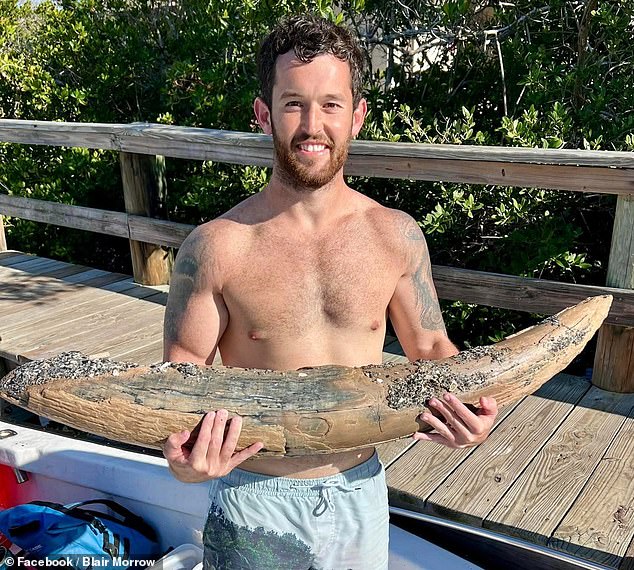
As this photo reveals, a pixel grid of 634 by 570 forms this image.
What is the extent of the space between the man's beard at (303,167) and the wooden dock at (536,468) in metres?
1.13

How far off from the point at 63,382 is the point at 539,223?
155 inches

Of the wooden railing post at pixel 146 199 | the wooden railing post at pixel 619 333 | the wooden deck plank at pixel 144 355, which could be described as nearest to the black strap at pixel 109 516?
the wooden deck plank at pixel 144 355

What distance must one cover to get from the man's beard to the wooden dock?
3.70 ft

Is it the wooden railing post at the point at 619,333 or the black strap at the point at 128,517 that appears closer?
the black strap at the point at 128,517

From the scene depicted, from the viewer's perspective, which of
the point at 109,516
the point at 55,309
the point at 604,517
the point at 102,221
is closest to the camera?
the point at 604,517

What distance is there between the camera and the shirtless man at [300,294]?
1872mm

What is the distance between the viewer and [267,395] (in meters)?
1.65

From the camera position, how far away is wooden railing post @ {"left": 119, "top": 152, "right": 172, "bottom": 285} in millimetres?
5574

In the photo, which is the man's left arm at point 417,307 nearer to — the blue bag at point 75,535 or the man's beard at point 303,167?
the man's beard at point 303,167

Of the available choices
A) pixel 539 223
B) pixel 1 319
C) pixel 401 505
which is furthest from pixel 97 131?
pixel 401 505

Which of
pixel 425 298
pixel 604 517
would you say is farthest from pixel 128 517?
pixel 604 517

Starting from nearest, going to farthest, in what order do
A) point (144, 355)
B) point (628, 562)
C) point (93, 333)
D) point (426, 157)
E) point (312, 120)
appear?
1. point (312, 120)
2. point (628, 562)
3. point (426, 157)
4. point (144, 355)
5. point (93, 333)

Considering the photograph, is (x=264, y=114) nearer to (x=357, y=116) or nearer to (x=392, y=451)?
(x=357, y=116)

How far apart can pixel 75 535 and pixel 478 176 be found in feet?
9.09
